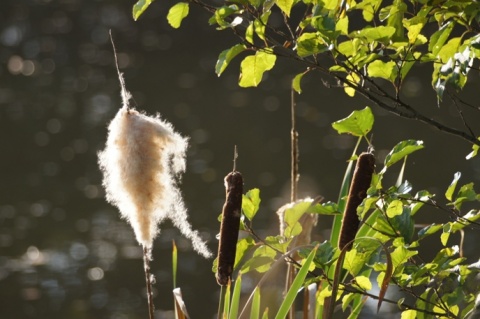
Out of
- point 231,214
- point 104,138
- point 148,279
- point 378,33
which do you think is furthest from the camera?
point 104,138

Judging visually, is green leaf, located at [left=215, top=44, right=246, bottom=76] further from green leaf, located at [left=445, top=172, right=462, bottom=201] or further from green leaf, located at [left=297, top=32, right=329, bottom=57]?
green leaf, located at [left=445, top=172, right=462, bottom=201]

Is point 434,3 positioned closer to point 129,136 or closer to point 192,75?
point 129,136

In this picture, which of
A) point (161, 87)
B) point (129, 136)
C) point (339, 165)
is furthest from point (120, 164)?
point (161, 87)

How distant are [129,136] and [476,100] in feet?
21.1

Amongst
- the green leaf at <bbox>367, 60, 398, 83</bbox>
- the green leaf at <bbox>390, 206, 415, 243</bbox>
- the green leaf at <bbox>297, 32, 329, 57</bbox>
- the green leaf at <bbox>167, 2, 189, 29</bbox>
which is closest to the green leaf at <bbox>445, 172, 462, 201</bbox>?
the green leaf at <bbox>390, 206, 415, 243</bbox>

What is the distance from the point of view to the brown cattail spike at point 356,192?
140 centimetres

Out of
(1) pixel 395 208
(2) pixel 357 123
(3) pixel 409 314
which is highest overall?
(2) pixel 357 123

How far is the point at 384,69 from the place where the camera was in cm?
137

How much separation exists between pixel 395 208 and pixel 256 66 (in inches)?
11.2

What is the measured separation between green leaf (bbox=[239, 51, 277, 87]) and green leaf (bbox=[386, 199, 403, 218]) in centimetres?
26

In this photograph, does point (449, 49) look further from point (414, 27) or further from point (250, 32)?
point (250, 32)

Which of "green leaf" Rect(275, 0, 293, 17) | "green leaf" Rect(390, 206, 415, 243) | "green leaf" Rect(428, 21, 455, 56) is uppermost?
"green leaf" Rect(275, 0, 293, 17)

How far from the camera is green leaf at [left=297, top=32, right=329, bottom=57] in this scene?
127 centimetres

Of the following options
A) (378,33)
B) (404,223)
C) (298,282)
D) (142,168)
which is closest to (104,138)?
(142,168)
